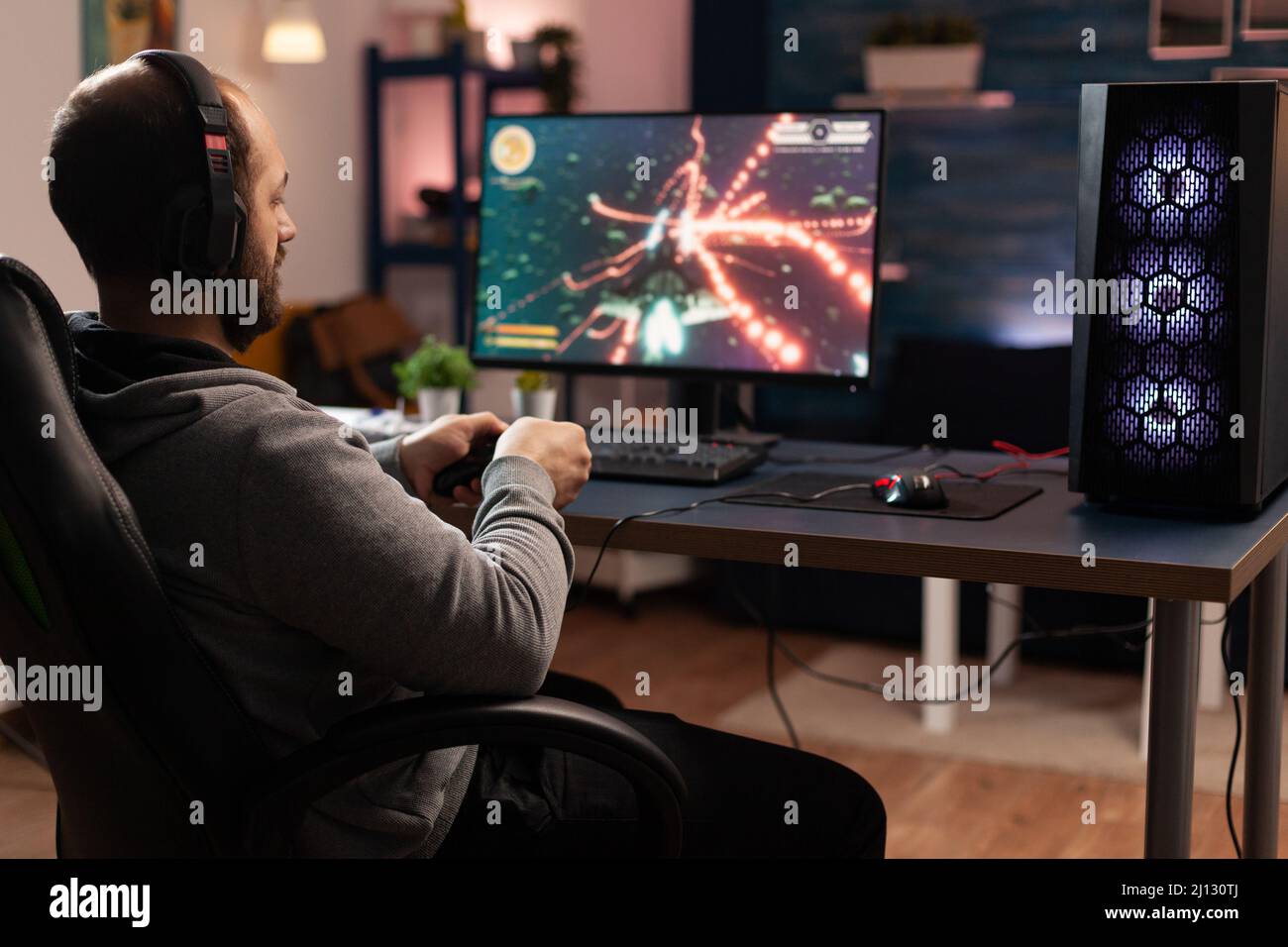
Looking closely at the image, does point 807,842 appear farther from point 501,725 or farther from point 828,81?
point 828,81

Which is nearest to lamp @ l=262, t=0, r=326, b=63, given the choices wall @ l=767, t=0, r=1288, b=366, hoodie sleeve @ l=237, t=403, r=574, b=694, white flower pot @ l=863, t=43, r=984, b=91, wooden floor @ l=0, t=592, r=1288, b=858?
wall @ l=767, t=0, r=1288, b=366

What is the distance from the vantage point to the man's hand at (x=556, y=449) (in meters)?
1.29

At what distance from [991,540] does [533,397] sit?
107cm

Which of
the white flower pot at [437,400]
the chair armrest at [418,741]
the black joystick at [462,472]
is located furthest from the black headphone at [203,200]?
the white flower pot at [437,400]

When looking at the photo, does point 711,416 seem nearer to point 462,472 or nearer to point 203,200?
point 462,472

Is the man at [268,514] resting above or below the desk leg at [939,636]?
above

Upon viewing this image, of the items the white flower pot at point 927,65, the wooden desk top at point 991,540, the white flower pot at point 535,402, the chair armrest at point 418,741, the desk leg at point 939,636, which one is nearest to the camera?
the chair armrest at point 418,741

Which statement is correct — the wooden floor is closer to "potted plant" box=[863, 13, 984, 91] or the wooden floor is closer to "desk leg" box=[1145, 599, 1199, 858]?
"desk leg" box=[1145, 599, 1199, 858]

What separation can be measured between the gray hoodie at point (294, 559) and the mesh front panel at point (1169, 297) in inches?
29.3

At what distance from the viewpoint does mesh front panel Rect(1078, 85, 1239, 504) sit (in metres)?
1.45

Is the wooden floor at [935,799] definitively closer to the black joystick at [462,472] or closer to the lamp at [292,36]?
the black joystick at [462,472]

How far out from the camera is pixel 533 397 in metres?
2.29

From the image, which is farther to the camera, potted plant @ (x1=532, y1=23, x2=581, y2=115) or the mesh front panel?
potted plant @ (x1=532, y1=23, x2=581, y2=115)

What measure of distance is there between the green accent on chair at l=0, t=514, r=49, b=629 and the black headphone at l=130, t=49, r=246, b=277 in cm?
24
